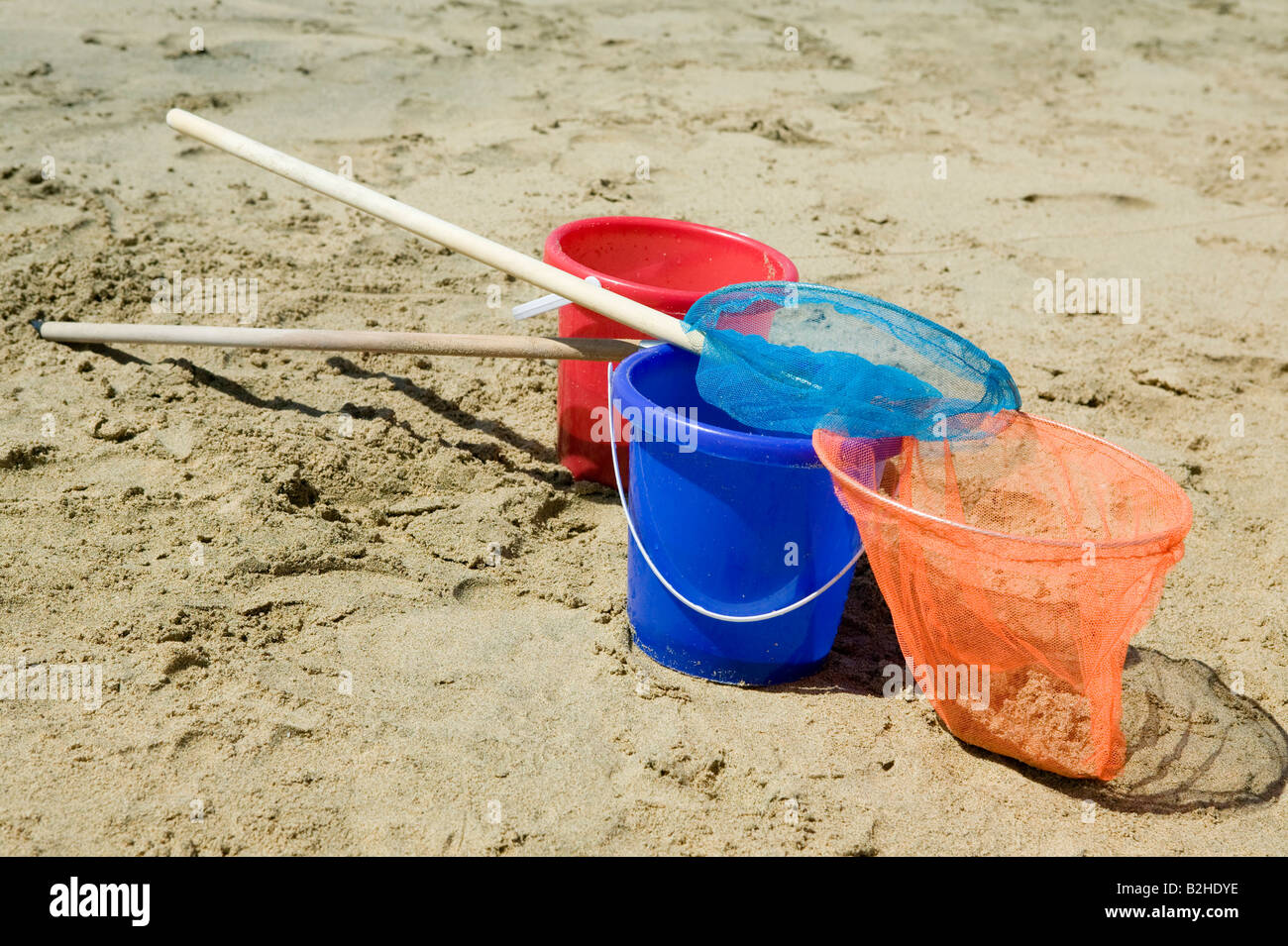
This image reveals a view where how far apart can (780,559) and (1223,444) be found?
207 centimetres

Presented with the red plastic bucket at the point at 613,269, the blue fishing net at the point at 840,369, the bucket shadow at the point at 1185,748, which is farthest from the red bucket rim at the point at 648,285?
the bucket shadow at the point at 1185,748

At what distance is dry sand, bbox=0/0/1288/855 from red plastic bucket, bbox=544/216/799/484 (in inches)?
6.0

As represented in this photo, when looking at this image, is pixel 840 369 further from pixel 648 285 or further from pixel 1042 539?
pixel 648 285

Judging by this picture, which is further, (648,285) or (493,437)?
(493,437)

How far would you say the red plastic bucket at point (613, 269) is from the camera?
3.04 meters

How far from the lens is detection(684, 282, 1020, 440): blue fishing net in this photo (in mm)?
2279

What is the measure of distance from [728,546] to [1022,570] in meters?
0.61

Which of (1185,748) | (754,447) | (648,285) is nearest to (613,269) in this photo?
(648,285)

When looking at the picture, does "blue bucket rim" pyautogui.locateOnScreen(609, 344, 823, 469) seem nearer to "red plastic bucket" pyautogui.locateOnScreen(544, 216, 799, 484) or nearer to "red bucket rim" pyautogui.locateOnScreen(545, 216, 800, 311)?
"red bucket rim" pyautogui.locateOnScreen(545, 216, 800, 311)

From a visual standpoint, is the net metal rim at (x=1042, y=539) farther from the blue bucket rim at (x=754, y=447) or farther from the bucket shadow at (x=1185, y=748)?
the bucket shadow at (x=1185, y=748)

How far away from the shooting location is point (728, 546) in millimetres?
2332

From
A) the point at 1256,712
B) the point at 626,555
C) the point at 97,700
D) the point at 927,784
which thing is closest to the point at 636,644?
the point at 626,555

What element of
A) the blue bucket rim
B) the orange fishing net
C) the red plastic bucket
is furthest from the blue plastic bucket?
the red plastic bucket

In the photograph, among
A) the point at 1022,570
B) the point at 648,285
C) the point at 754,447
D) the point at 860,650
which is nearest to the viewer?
the point at 1022,570
